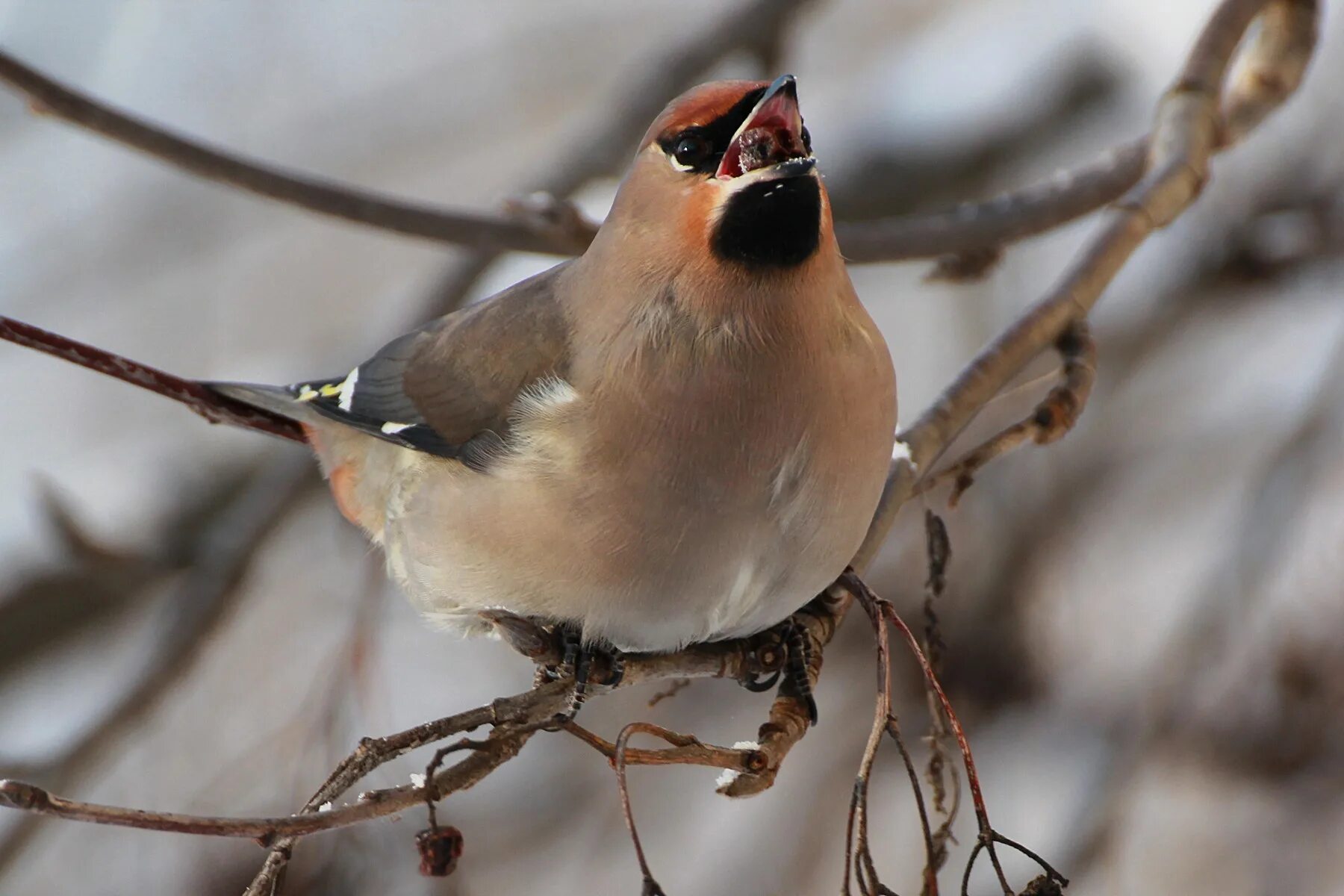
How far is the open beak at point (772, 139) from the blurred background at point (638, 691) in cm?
75

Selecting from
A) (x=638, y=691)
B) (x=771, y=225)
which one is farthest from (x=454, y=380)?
(x=638, y=691)

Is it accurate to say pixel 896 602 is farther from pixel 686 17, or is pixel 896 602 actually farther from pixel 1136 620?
pixel 686 17

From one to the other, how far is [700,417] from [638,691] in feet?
8.49

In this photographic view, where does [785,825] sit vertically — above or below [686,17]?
below

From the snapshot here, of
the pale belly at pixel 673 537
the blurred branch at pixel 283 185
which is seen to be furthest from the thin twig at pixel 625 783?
the blurred branch at pixel 283 185

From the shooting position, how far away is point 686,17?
7.13 meters

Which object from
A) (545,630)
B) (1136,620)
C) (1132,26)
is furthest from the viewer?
(1132,26)

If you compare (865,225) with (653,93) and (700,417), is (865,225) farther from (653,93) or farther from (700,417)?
(700,417)

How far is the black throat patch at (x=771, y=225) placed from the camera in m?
2.35

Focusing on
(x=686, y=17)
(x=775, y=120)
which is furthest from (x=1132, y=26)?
(x=775, y=120)

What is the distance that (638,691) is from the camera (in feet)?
15.8

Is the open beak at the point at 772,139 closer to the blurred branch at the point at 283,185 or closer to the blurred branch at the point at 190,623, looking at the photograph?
the blurred branch at the point at 283,185

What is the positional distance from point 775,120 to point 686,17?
5099 millimetres

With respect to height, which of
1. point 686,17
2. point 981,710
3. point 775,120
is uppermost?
point 686,17
